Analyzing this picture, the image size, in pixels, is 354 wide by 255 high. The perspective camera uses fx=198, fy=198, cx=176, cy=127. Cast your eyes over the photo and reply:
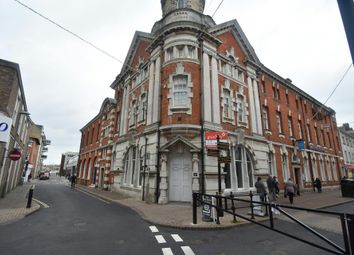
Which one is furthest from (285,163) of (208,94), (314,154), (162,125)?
(162,125)

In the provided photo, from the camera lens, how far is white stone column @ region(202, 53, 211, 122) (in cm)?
1353

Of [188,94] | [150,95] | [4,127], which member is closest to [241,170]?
[188,94]

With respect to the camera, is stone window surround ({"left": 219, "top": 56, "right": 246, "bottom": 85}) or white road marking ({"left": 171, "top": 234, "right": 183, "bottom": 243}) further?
stone window surround ({"left": 219, "top": 56, "right": 246, "bottom": 85})

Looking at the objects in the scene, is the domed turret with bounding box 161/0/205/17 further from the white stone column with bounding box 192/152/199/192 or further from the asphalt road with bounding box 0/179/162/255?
the asphalt road with bounding box 0/179/162/255

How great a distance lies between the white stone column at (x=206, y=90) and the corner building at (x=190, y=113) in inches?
3.0

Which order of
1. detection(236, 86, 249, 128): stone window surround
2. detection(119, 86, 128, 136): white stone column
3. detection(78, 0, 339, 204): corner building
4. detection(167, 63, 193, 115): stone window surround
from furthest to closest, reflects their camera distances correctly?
detection(119, 86, 128, 136): white stone column → detection(236, 86, 249, 128): stone window surround → detection(167, 63, 193, 115): stone window surround → detection(78, 0, 339, 204): corner building

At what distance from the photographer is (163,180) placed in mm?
12609

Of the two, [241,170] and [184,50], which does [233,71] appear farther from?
[241,170]

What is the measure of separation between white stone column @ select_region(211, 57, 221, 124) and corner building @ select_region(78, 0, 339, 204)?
0.08m

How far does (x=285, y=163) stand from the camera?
64.6ft

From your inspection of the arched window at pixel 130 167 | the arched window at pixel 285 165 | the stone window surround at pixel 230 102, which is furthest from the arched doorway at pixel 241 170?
the arched window at pixel 130 167

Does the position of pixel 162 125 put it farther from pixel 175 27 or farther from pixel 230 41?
pixel 230 41

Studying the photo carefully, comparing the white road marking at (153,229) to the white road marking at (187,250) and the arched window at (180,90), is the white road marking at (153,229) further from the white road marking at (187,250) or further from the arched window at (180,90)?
the arched window at (180,90)

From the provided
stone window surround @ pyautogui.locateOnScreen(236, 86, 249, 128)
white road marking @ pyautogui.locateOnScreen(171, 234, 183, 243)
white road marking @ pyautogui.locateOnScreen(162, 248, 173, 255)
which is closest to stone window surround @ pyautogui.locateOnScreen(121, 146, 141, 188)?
stone window surround @ pyautogui.locateOnScreen(236, 86, 249, 128)
